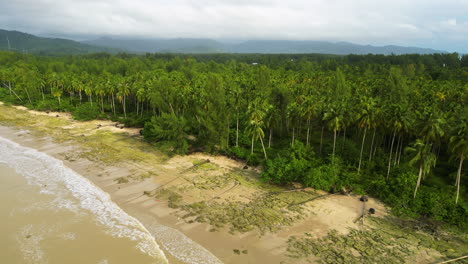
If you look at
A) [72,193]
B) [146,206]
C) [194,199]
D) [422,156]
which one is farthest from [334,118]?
[72,193]

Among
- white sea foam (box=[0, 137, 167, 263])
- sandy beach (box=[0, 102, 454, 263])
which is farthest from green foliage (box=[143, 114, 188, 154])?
white sea foam (box=[0, 137, 167, 263])

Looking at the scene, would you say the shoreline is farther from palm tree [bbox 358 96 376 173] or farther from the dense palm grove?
palm tree [bbox 358 96 376 173]

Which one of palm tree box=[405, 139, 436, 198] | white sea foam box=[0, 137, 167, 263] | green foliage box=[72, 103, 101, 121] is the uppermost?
palm tree box=[405, 139, 436, 198]

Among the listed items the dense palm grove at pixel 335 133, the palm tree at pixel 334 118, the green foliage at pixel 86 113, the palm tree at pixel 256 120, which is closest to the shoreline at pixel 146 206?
the dense palm grove at pixel 335 133

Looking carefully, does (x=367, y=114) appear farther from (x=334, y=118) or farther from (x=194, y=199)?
(x=194, y=199)

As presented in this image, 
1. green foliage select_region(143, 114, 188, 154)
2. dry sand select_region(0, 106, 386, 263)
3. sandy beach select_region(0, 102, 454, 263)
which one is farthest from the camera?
green foliage select_region(143, 114, 188, 154)
